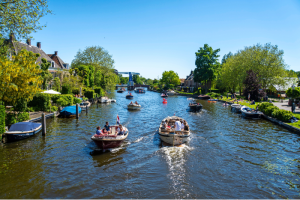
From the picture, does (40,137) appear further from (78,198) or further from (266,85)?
(266,85)

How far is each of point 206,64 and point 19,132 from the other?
245ft

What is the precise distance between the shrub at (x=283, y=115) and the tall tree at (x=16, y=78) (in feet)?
104

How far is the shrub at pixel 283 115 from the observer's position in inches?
1053

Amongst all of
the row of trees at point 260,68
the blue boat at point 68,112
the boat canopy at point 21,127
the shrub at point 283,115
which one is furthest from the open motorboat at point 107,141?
the row of trees at point 260,68

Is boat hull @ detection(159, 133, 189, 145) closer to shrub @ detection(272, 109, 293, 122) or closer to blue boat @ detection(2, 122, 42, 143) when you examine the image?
blue boat @ detection(2, 122, 42, 143)

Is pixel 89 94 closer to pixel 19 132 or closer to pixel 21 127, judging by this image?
pixel 21 127

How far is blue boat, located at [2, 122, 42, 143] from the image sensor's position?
57.4 ft

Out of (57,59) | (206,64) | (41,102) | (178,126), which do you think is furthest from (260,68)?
(57,59)

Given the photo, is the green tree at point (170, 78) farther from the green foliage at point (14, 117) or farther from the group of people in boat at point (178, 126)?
the green foliage at point (14, 117)

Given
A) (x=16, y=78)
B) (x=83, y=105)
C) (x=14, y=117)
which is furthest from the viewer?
(x=83, y=105)

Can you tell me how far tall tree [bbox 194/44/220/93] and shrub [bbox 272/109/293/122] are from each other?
168ft

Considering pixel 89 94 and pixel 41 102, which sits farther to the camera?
pixel 89 94

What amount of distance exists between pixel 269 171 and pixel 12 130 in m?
21.6

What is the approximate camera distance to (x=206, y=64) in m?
81.1
